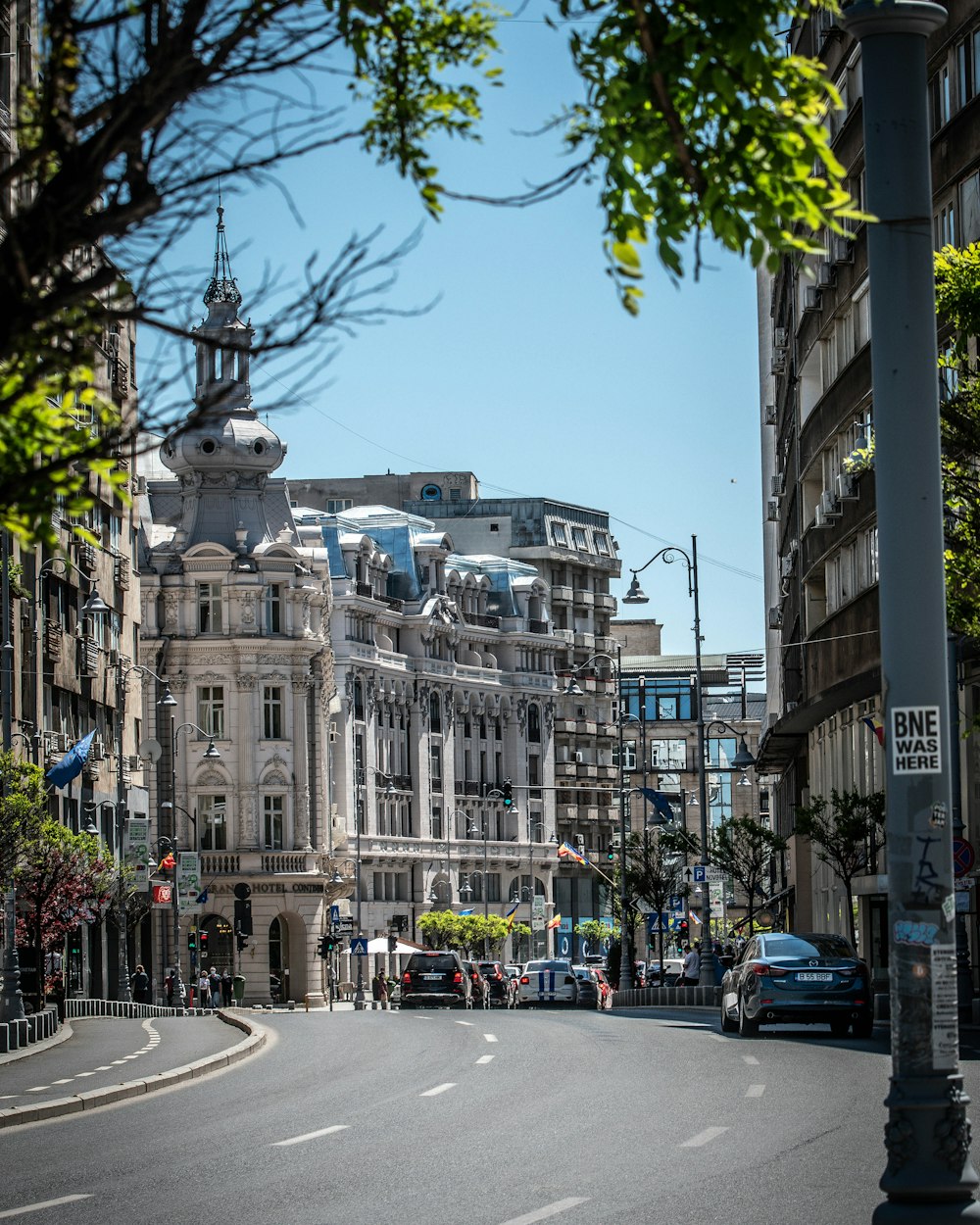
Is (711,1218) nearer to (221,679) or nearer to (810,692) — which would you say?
(810,692)

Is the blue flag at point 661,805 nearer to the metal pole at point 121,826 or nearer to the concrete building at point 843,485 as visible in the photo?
the concrete building at point 843,485

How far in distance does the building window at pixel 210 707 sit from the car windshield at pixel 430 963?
1430 inches

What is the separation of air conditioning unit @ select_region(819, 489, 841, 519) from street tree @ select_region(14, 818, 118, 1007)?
1698 centimetres

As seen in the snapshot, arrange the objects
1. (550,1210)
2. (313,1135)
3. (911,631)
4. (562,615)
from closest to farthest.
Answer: (911,631), (550,1210), (313,1135), (562,615)

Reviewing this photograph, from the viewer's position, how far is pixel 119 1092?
23.9m

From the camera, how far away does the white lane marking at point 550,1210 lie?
12.8m

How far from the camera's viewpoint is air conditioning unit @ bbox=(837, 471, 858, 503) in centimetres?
4575

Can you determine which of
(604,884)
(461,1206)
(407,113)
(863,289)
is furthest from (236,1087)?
(604,884)

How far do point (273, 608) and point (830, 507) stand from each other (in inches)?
2019

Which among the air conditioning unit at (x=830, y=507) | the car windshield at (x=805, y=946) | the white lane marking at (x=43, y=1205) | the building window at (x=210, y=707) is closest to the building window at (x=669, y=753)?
the building window at (x=210, y=707)

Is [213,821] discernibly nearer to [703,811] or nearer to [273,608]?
[273,608]

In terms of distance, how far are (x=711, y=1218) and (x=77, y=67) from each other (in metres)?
7.82

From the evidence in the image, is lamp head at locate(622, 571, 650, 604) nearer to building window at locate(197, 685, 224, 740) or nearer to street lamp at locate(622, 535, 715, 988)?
street lamp at locate(622, 535, 715, 988)

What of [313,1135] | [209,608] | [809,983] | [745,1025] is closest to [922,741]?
[313,1135]
